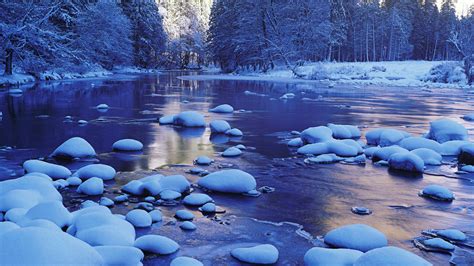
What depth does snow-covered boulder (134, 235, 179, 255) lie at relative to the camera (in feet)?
14.3

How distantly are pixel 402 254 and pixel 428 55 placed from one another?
71.6 metres

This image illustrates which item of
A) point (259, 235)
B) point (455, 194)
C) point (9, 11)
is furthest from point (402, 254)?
point (9, 11)

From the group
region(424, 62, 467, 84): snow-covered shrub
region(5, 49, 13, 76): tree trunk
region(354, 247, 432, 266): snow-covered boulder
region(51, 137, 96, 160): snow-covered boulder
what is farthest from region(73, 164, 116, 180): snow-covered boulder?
region(424, 62, 467, 84): snow-covered shrub

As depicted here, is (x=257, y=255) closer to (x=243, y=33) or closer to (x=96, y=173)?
(x=96, y=173)

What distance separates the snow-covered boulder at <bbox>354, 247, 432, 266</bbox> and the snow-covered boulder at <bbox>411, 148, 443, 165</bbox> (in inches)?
200

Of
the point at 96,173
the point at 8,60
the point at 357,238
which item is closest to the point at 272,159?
the point at 96,173

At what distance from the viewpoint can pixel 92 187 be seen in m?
6.14

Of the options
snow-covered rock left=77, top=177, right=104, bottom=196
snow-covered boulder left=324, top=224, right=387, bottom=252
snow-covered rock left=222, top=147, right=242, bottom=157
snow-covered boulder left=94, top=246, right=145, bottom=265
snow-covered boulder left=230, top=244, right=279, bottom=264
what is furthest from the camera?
snow-covered rock left=222, top=147, right=242, bottom=157

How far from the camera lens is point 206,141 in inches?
418

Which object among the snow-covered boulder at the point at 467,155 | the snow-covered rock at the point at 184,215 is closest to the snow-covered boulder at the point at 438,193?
the snow-covered boulder at the point at 467,155

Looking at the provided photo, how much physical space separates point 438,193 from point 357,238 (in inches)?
96.0

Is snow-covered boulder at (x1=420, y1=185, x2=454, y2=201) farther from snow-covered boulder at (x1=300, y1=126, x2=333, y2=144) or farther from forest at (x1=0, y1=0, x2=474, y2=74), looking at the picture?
forest at (x1=0, y1=0, x2=474, y2=74)

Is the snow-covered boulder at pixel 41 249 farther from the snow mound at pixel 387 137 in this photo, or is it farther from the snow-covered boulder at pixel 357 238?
the snow mound at pixel 387 137

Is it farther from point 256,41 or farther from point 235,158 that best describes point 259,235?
point 256,41
